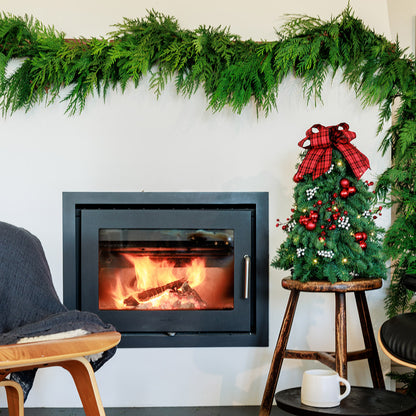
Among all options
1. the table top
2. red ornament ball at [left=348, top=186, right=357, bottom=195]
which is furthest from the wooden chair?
red ornament ball at [left=348, top=186, right=357, bottom=195]

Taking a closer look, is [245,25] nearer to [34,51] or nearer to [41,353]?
[34,51]

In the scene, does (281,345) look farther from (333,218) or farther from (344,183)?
(344,183)

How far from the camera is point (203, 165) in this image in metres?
2.44

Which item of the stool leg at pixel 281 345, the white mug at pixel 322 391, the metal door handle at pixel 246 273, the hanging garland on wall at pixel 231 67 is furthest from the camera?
the metal door handle at pixel 246 273

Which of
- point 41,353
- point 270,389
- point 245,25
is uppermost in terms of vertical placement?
point 245,25

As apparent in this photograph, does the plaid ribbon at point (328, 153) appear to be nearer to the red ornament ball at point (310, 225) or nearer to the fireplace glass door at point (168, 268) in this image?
the red ornament ball at point (310, 225)

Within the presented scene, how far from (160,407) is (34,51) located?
149 cm

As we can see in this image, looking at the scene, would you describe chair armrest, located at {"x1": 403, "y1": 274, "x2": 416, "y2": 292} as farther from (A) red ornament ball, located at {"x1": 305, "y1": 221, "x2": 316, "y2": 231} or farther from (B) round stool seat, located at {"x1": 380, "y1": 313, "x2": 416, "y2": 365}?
(A) red ornament ball, located at {"x1": 305, "y1": 221, "x2": 316, "y2": 231}

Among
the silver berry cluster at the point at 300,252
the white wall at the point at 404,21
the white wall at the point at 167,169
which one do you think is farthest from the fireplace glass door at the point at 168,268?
the white wall at the point at 404,21

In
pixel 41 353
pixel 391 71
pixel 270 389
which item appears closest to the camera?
pixel 41 353

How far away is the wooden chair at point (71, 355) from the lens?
1.33 metres

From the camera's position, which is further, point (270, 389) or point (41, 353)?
point (270, 389)

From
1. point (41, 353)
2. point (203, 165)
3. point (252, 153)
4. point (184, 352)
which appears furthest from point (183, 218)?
point (41, 353)

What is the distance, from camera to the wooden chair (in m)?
1.33
